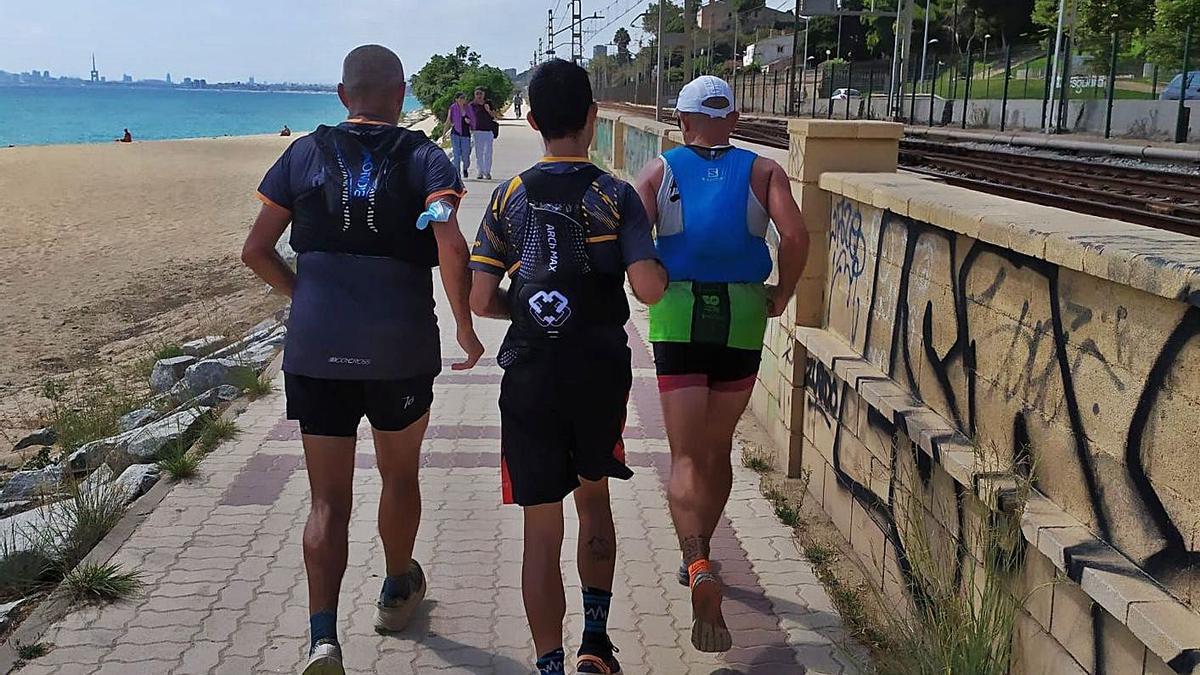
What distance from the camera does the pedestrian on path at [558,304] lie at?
3.43m

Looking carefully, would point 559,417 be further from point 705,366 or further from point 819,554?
point 819,554

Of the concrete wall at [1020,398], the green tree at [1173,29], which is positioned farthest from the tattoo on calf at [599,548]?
the green tree at [1173,29]

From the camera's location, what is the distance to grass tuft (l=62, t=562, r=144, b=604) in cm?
450

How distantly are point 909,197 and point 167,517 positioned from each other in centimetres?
368

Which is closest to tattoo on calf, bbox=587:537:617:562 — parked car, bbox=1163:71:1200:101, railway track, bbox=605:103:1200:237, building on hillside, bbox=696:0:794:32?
railway track, bbox=605:103:1200:237

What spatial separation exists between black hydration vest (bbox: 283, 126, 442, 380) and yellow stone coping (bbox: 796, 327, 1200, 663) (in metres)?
1.86

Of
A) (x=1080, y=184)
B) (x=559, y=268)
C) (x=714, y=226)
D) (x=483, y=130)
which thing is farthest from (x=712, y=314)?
(x=483, y=130)

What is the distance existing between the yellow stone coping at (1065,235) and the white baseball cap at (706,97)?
33.3 inches

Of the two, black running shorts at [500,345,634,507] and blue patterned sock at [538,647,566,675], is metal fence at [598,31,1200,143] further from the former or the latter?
blue patterned sock at [538,647,566,675]

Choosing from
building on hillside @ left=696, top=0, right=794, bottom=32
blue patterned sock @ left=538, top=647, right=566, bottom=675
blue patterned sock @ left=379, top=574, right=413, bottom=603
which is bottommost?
blue patterned sock @ left=379, top=574, right=413, bottom=603

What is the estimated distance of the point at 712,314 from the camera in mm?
4242

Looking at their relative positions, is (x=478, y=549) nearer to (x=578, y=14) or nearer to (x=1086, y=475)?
(x=1086, y=475)

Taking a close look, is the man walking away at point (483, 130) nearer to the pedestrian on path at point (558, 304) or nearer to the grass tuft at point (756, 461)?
the grass tuft at point (756, 461)

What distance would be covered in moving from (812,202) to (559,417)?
282 centimetres
